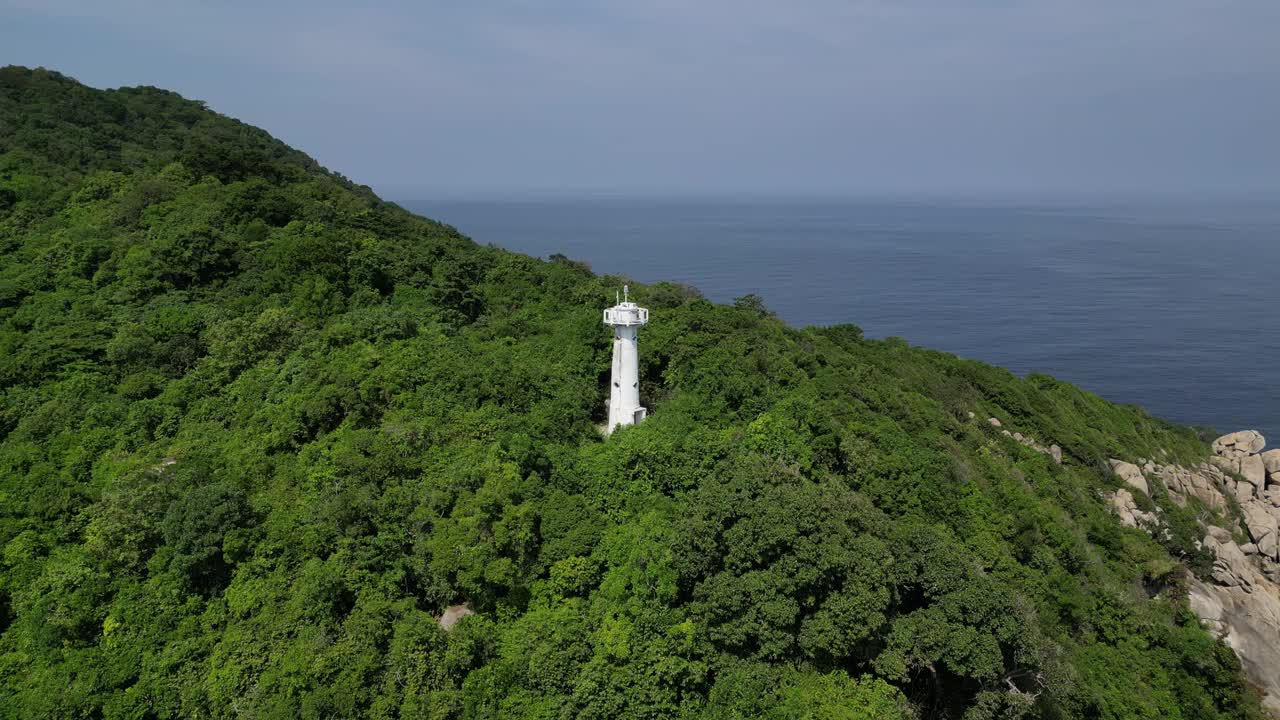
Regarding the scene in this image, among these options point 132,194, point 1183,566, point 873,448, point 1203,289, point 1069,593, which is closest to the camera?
point 1069,593

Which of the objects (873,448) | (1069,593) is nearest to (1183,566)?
(1069,593)

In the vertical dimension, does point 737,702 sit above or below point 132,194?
below

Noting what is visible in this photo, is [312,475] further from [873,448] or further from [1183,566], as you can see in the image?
[1183,566]

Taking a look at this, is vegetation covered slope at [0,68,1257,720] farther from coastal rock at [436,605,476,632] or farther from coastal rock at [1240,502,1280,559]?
coastal rock at [1240,502,1280,559]

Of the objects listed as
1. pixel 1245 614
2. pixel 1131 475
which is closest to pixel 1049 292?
pixel 1131 475

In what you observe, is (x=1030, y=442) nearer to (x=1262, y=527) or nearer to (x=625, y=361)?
(x=1262, y=527)

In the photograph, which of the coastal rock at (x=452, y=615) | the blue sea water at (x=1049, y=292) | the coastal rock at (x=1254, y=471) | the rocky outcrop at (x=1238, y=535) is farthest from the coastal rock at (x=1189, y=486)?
the coastal rock at (x=452, y=615)

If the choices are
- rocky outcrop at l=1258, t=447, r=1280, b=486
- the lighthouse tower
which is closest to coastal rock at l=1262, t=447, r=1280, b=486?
rocky outcrop at l=1258, t=447, r=1280, b=486
